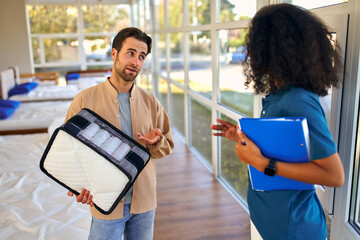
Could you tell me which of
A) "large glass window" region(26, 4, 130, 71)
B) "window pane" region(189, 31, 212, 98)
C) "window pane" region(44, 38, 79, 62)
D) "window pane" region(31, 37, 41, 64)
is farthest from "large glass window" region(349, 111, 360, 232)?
"window pane" region(31, 37, 41, 64)

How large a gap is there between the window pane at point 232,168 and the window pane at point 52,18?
23.7 feet

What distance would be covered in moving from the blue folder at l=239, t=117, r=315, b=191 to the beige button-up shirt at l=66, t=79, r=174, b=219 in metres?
0.52

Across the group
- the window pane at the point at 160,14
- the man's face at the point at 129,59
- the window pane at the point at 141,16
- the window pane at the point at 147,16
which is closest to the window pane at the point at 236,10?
the man's face at the point at 129,59

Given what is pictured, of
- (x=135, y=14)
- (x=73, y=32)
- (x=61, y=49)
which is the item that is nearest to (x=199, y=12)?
(x=135, y=14)

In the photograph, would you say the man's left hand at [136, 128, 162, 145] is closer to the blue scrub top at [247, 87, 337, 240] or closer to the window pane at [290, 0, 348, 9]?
the blue scrub top at [247, 87, 337, 240]

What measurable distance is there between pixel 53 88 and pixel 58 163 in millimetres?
5638

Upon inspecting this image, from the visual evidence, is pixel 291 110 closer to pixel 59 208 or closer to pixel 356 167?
pixel 356 167

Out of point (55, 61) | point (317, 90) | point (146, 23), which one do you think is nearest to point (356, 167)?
point (317, 90)

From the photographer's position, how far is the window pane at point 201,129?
4039 mm

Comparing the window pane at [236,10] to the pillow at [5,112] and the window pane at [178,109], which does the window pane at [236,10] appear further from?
the pillow at [5,112]

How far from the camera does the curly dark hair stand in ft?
3.32

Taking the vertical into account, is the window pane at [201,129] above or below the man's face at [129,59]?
below

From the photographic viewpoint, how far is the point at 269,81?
Answer: 1.12 meters

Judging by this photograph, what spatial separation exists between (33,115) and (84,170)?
3.73 metres
